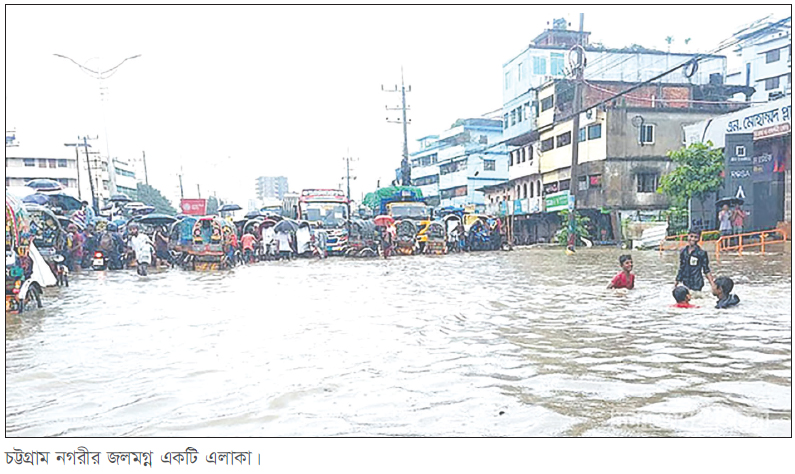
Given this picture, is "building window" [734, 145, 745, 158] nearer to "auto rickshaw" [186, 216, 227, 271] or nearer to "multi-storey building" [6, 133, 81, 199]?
"auto rickshaw" [186, 216, 227, 271]

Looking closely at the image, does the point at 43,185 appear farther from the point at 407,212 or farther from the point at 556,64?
the point at 556,64

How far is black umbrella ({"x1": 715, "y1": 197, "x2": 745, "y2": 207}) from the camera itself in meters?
16.0

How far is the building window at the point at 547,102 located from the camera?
Result: 31.8 m

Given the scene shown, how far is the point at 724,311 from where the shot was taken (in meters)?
7.62

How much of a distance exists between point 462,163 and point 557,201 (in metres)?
16.1

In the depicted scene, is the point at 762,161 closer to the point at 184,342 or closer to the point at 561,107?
the point at 184,342

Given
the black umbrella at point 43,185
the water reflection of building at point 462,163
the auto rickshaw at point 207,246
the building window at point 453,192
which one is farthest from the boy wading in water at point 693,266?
the building window at point 453,192

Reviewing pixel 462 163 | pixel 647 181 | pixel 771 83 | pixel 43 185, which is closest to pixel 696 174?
pixel 647 181

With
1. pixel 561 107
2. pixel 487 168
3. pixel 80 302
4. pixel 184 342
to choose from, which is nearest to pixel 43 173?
pixel 80 302

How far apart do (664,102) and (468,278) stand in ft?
61.1

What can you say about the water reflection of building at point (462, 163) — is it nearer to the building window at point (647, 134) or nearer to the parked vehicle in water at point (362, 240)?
the building window at point (647, 134)

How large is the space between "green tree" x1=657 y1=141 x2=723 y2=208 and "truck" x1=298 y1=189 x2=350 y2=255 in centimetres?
1023

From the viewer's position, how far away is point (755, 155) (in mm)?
16109

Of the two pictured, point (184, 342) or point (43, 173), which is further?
point (43, 173)
